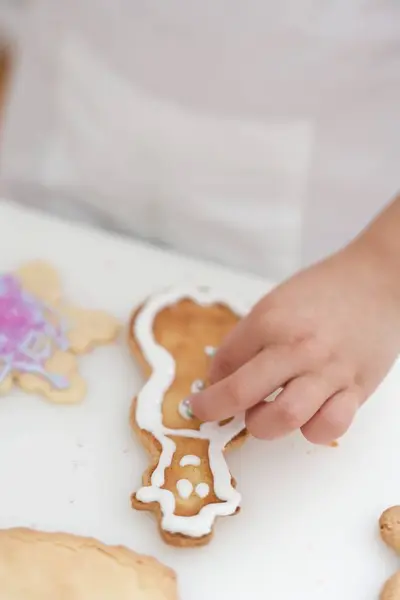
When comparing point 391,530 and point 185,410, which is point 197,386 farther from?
point 391,530

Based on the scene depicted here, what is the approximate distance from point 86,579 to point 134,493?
57mm

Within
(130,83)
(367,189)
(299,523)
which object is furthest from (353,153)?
(299,523)

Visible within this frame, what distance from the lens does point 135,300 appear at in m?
0.56

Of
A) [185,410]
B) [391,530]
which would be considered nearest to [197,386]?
[185,410]

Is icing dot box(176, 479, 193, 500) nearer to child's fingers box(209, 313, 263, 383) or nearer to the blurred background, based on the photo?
child's fingers box(209, 313, 263, 383)

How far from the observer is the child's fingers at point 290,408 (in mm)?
443

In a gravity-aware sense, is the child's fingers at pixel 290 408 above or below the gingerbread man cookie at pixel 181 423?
above

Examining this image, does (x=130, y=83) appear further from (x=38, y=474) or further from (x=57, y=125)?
(x=38, y=474)

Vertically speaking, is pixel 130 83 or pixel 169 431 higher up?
pixel 130 83

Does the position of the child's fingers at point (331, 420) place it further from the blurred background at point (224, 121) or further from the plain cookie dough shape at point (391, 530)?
the blurred background at point (224, 121)

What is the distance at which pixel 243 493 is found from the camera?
46 cm

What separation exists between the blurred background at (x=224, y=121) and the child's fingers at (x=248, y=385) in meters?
0.20

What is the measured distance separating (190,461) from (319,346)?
10 centimetres

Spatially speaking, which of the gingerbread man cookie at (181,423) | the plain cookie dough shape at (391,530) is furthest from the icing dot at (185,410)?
the plain cookie dough shape at (391,530)
